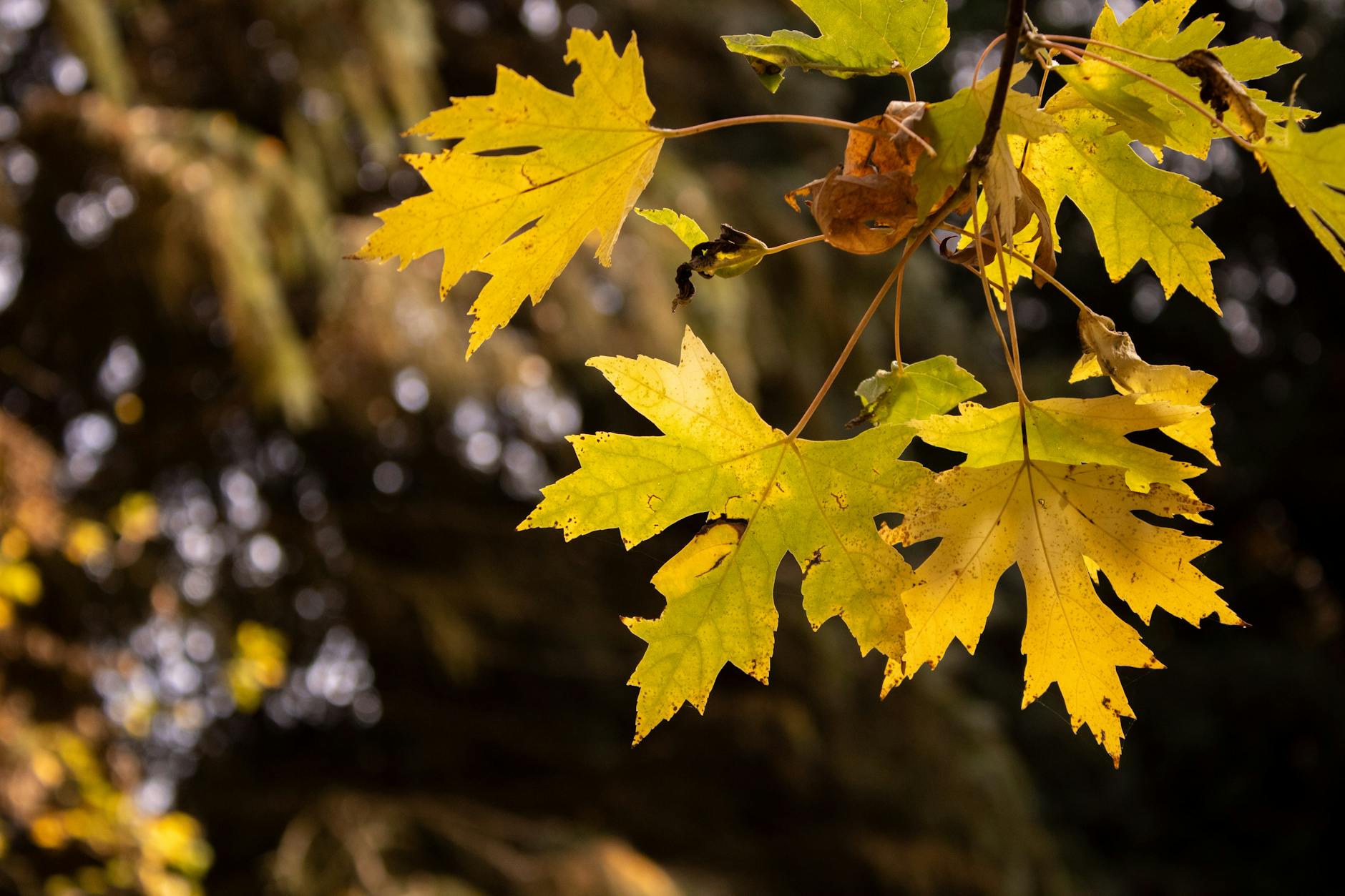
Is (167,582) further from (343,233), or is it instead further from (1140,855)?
(1140,855)

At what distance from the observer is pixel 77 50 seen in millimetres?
2195

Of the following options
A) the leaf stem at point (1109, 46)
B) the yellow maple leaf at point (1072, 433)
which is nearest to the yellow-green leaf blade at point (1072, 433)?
the yellow maple leaf at point (1072, 433)

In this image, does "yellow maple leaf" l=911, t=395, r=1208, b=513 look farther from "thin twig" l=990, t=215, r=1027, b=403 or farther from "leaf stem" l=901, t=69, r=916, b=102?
"leaf stem" l=901, t=69, r=916, b=102

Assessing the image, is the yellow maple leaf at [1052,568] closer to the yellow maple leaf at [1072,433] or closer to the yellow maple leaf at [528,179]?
the yellow maple leaf at [1072,433]

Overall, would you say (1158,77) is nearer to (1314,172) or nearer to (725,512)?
(1314,172)

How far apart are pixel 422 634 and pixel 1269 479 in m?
4.52

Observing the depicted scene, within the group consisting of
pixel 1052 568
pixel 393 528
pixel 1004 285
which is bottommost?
pixel 393 528

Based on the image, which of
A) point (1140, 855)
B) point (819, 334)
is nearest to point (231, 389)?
point (819, 334)

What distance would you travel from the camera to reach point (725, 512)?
44cm

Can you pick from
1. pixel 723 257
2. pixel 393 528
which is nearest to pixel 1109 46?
pixel 723 257

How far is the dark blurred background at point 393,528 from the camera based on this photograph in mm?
2600

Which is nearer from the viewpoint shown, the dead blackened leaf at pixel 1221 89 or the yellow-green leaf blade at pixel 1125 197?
the dead blackened leaf at pixel 1221 89

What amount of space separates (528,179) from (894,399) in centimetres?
16

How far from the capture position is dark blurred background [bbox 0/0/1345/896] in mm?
2600
